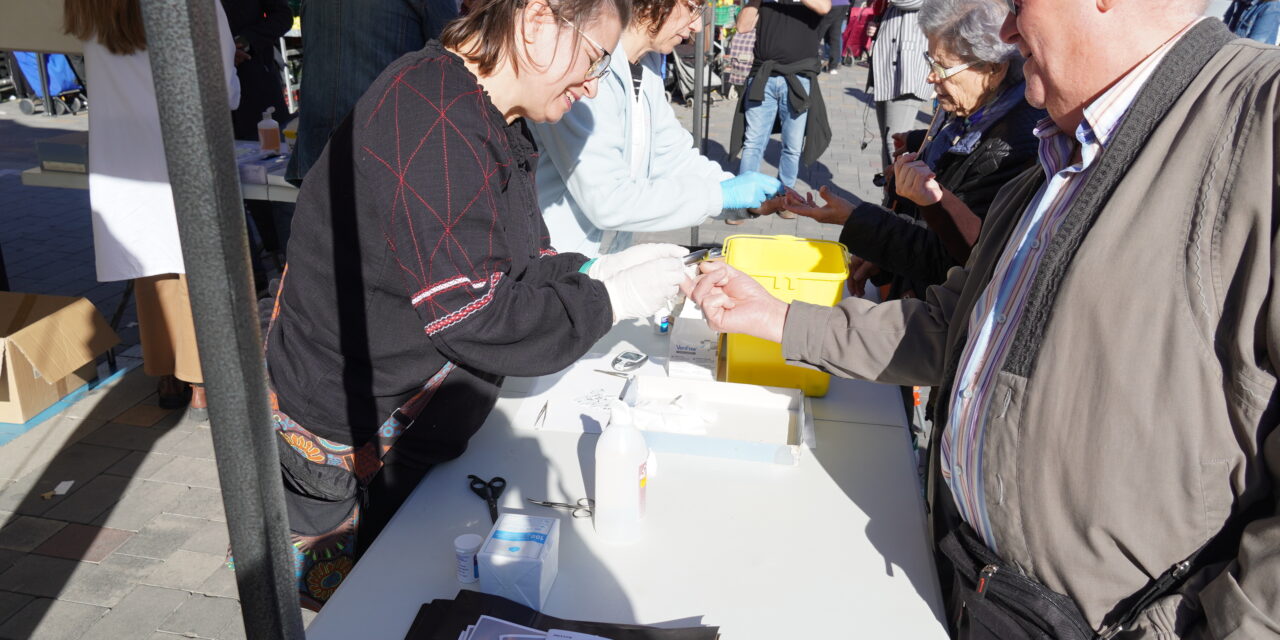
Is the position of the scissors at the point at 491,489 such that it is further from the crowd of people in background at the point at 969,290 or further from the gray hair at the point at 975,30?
the gray hair at the point at 975,30

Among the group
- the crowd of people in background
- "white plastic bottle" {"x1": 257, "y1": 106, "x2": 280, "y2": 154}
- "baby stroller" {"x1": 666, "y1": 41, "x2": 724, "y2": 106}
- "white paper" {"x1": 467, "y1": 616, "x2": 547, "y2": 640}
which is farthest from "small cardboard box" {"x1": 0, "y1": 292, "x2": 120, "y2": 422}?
"baby stroller" {"x1": 666, "y1": 41, "x2": 724, "y2": 106}

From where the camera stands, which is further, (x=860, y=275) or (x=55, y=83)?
(x=55, y=83)

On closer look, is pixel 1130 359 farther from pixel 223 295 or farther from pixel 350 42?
pixel 350 42

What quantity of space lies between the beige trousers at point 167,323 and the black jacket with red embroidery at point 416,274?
2.27 m

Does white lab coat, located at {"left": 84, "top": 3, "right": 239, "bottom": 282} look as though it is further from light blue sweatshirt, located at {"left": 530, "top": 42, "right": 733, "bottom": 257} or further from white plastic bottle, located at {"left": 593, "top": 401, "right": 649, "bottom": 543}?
white plastic bottle, located at {"left": 593, "top": 401, "right": 649, "bottom": 543}

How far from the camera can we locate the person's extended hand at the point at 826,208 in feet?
8.98

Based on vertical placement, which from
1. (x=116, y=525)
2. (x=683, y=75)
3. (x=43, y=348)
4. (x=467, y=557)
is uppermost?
(x=467, y=557)

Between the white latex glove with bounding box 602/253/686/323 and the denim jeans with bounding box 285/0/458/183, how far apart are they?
160 cm

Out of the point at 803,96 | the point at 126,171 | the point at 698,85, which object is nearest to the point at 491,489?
the point at 126,171

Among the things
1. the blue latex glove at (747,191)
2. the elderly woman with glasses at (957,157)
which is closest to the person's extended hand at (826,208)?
the elderly woman with glasses at (957,157)

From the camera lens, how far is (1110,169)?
1207 mm

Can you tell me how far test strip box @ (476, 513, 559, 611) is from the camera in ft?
4.65

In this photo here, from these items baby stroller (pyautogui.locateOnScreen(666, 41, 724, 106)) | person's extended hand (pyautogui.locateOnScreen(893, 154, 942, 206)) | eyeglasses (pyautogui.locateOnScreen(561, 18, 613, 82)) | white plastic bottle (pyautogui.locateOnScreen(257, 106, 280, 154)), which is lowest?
baby stroller (pyautogui.locateOnScreen(666, 41, 724, 106))

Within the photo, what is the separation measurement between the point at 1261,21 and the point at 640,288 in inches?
354
